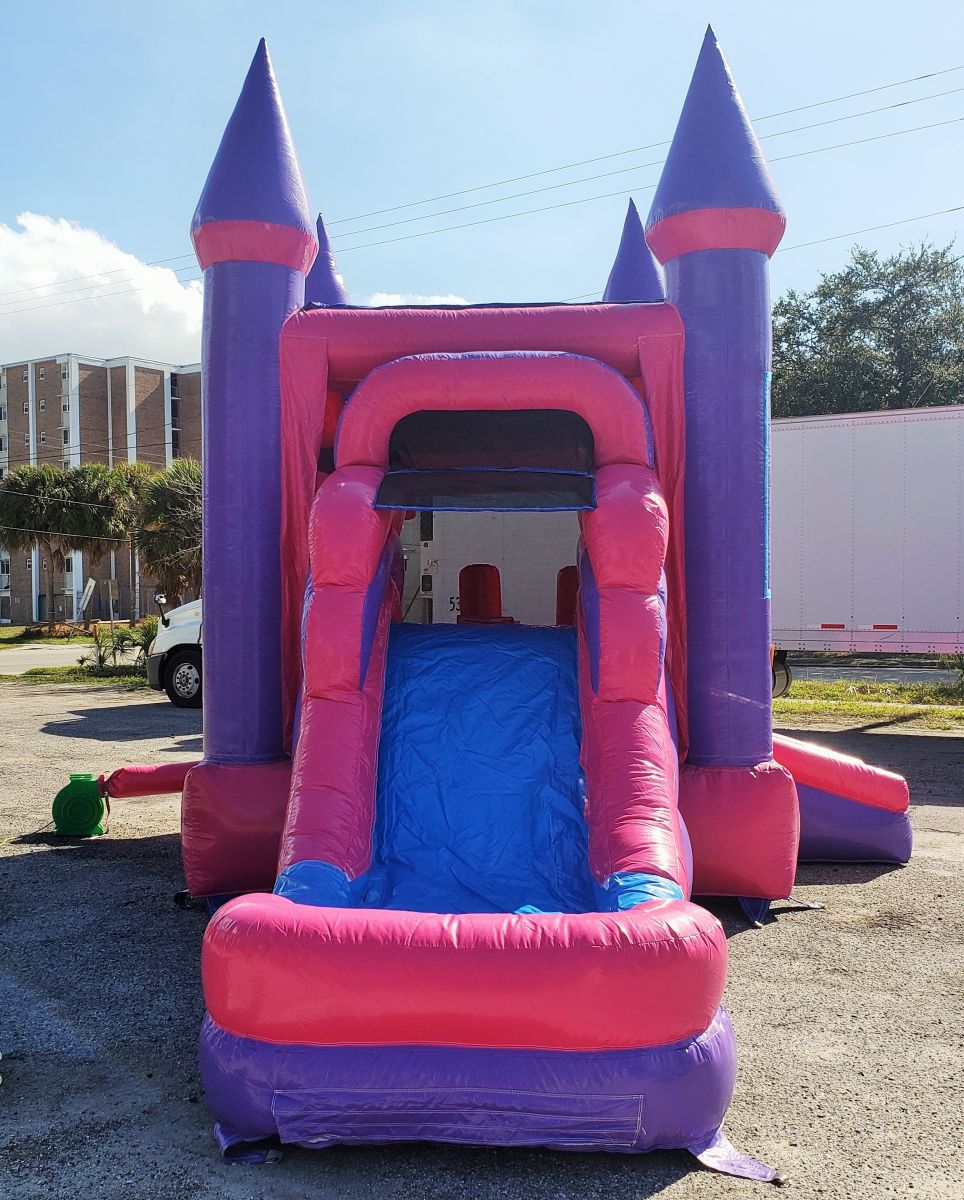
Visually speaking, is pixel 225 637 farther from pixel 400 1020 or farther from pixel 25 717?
pixel 25 717

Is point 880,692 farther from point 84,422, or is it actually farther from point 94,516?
point 84,422

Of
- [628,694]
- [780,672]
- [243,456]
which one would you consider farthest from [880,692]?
[243,456]

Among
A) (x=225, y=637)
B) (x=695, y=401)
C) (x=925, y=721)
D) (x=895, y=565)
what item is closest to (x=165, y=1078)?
(x=225, y=637)

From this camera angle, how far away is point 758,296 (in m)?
5.15

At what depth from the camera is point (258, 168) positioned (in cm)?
528

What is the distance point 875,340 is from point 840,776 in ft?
74.9

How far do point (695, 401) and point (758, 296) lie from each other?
604 millimetres

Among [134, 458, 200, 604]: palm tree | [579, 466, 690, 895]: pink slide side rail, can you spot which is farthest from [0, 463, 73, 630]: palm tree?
[579, 466, 690, 895]: pink slide side rail

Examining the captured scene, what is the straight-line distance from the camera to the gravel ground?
281 cm

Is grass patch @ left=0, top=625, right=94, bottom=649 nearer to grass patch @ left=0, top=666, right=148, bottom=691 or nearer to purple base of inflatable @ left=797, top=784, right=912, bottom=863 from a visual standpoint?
grass patch @ left=0, top=666, right=148, bottom=691

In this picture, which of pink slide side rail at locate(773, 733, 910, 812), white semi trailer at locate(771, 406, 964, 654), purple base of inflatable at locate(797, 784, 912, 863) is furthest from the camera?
white semi trailer at locate(771, 406, 964, 654)

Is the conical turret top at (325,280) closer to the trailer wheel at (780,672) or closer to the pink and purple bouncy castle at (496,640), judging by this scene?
the pink and purple bouncy castle at (496,640)

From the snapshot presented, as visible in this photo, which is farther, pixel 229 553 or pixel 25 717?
pixel 25 717

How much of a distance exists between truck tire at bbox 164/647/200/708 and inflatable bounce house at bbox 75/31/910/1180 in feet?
28.4
